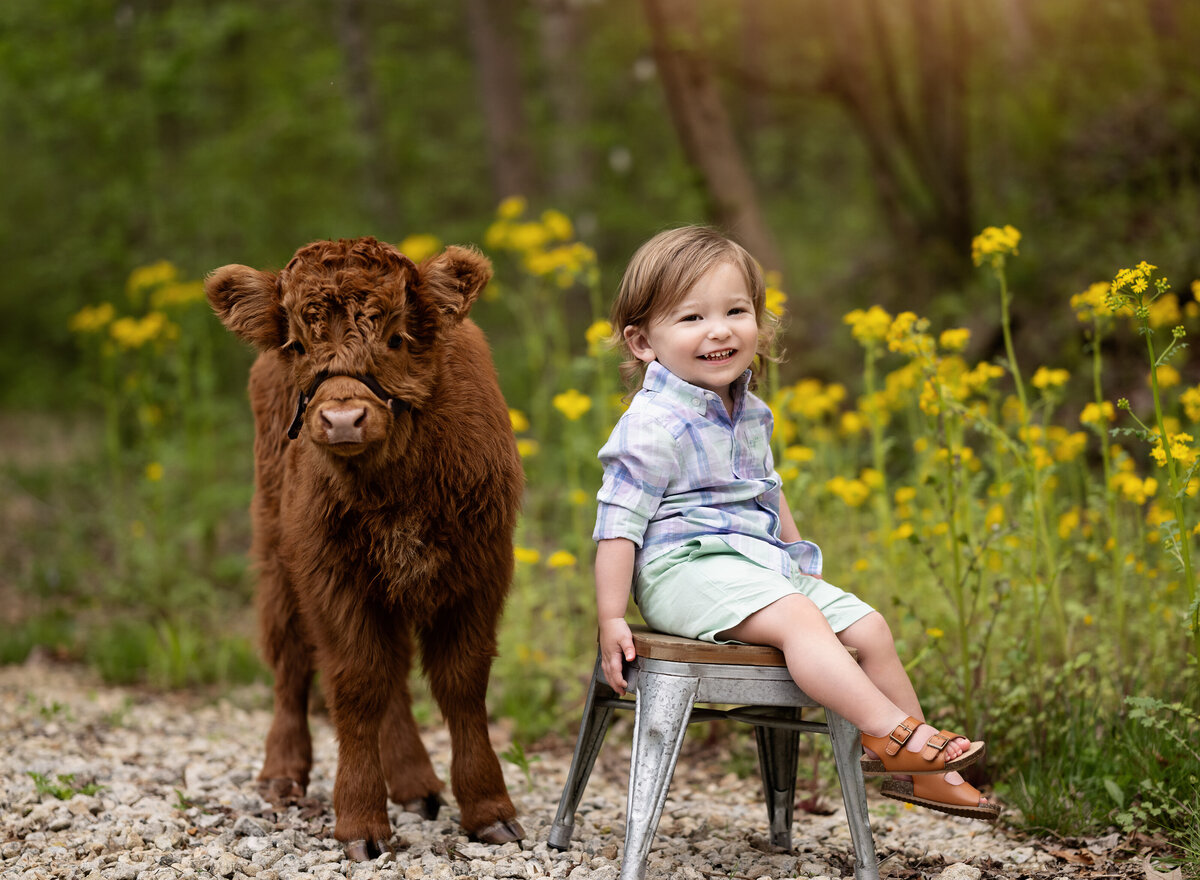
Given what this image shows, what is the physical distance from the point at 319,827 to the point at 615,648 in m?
1.15

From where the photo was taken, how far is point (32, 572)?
675 cm

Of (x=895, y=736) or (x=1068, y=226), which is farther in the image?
(x=1068, y=226)

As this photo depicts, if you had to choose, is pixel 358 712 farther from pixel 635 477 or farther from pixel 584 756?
pixel 635 477

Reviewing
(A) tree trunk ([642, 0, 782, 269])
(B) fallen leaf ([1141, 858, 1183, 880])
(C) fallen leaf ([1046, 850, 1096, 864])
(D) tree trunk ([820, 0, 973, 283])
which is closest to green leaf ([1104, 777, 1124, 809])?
(C) fallen leaf ([1046, 850, 1096, 864])

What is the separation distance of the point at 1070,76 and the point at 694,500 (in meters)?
8.76

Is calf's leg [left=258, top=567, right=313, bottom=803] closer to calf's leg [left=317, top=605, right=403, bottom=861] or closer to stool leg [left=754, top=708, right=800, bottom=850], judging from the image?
calf's leg [left=317, top=605, right=403, bottom=861]

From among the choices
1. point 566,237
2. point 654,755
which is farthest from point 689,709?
point 566,237

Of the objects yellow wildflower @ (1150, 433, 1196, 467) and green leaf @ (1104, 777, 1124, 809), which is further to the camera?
green leaf @ (1104, 777, 1124, 809)

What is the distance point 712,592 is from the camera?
2.57 meters

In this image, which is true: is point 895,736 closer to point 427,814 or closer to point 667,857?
point 667,857

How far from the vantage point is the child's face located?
274 centimetres

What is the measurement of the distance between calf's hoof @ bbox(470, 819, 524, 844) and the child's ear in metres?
1.28

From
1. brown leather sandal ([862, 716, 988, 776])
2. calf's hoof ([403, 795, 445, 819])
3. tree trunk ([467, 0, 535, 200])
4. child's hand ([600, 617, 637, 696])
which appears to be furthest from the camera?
tree trunk ([467, 0, 535, 200])

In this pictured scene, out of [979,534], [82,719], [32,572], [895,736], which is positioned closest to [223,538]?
[32,572]
